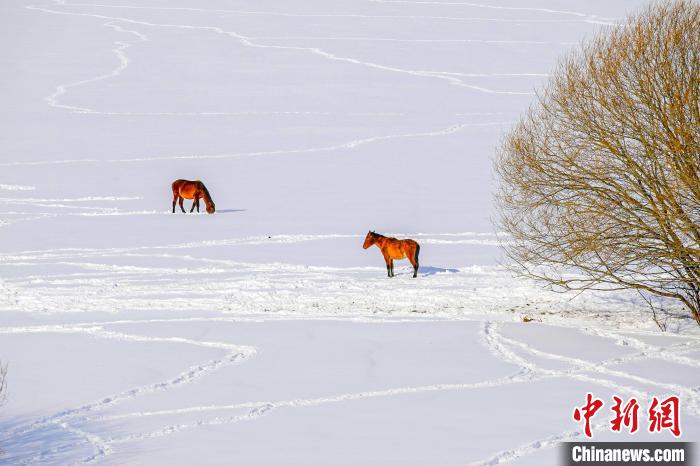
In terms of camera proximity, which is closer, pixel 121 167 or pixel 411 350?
pixel 411 350

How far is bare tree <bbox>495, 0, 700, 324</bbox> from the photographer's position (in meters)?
17.4

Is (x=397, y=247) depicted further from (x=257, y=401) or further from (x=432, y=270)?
(x=257, y=401)

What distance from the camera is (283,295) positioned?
76.4 ft

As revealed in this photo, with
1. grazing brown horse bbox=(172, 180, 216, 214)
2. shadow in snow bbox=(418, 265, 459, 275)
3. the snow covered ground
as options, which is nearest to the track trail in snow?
the snow covered ground

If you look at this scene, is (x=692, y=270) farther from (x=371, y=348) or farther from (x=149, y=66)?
(x=149, y=66)

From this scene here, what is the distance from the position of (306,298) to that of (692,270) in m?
8.47

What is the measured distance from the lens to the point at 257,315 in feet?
71.5

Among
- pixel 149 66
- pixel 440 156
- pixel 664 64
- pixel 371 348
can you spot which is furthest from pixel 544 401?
pixel 149 66

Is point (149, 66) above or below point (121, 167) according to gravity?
above

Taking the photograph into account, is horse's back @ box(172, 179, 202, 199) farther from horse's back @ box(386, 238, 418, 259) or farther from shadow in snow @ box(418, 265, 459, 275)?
horse's back @ box(386, 238, 418, 259)

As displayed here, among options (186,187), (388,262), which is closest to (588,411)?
(388,262)

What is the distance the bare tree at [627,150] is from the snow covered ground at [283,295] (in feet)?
6.95

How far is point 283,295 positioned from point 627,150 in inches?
344

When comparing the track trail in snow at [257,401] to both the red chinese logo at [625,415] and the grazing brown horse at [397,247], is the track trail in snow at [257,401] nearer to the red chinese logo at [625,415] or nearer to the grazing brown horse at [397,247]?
the red chinese logo at [625,415]
